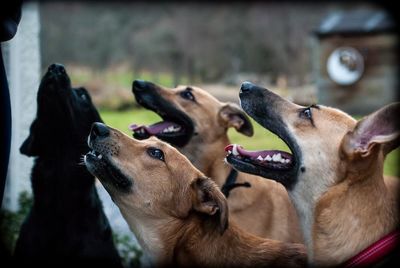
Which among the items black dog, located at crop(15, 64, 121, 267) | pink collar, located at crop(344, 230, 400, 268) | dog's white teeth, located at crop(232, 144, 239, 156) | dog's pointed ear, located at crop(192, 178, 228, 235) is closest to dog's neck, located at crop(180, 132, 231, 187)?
black dog, located at crop(15, 64, 121, 267)

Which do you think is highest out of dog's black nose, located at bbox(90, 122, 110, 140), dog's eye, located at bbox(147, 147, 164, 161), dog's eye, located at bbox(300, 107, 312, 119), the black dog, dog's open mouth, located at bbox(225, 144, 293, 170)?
dog's eye, located at bbox(300, 107, 312, 119)

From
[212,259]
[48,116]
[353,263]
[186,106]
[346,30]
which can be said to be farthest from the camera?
[346,30]

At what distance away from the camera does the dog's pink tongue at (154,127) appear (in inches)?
211

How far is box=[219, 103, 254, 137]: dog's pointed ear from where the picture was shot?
554 cm

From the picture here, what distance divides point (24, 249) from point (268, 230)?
6.96ft

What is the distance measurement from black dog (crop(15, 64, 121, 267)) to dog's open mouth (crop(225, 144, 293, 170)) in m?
1.43

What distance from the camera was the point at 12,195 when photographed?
6820 mm

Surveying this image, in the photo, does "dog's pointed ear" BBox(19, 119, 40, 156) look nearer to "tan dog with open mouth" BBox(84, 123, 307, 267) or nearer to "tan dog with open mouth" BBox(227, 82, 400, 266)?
"tan dog with open mouth" BBox(84, 123, 307, 267)

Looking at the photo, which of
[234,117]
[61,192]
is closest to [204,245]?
[61,192]

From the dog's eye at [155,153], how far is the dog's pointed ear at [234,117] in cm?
169

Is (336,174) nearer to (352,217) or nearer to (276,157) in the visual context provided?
(352,217)

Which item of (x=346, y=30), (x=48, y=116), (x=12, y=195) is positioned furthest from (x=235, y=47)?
(x=48, y=116)

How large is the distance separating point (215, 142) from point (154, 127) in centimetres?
60

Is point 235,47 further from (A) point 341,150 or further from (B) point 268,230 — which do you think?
(A) point 341,150
